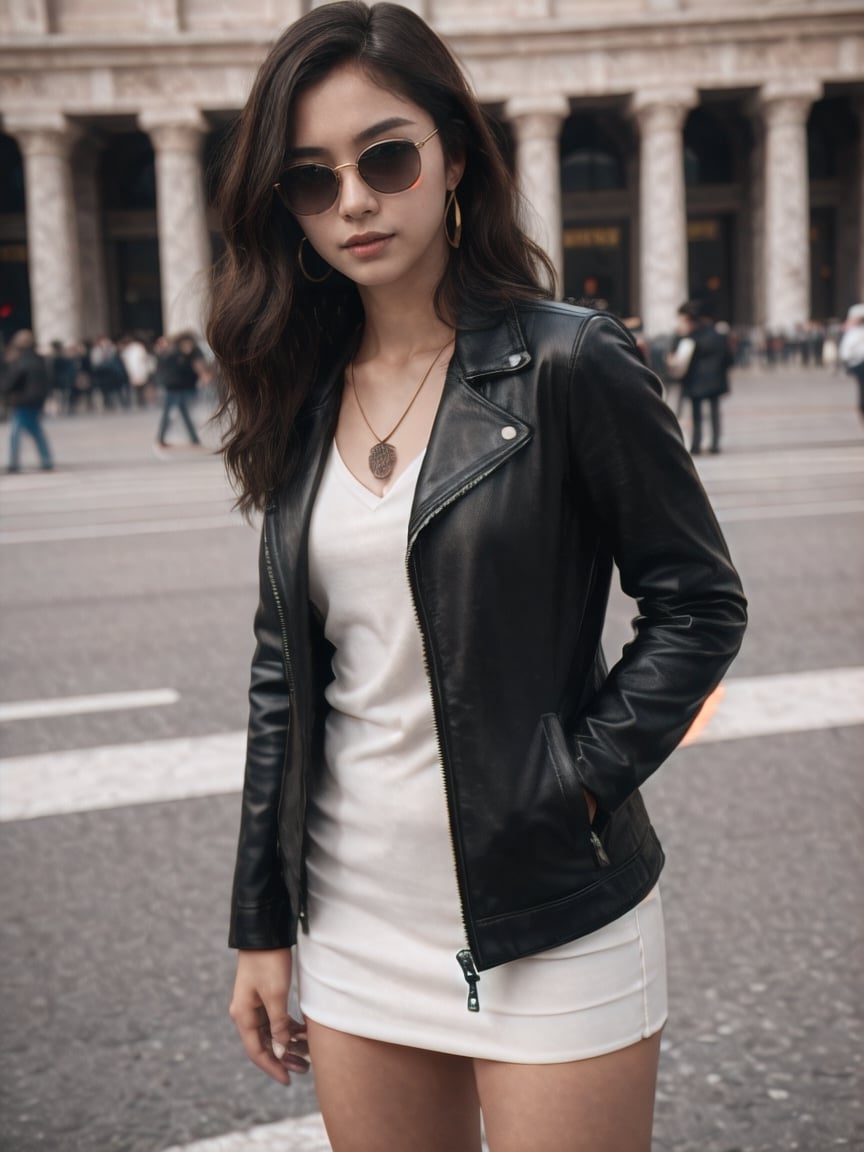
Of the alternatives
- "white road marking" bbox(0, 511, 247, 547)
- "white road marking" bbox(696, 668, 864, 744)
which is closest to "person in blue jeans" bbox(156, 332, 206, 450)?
"white road marking" bbox(0, 511, 247, 547)

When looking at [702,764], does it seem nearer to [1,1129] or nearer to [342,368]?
[1,1129]

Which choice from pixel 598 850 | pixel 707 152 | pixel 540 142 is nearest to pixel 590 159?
pixel 707 152

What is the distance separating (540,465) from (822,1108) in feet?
6.49

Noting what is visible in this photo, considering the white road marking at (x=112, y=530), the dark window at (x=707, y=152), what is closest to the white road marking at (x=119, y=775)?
the white road marking at (x=112, y=530)

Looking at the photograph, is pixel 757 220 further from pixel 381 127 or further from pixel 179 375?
pixel 381 127

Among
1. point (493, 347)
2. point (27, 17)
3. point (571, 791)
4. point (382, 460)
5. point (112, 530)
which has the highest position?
point (27, 17)

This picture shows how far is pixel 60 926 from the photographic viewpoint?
4117mm

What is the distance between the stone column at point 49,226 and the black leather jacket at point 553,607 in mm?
43852

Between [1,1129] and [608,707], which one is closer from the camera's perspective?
[608,707]

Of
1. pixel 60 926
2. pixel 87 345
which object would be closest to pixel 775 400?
pixel 87 345

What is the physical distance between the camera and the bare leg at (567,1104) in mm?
1721

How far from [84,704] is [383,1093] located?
4941mm

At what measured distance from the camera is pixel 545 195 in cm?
4575

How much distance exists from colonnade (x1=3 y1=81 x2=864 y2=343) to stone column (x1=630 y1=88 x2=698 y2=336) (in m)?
0.03
